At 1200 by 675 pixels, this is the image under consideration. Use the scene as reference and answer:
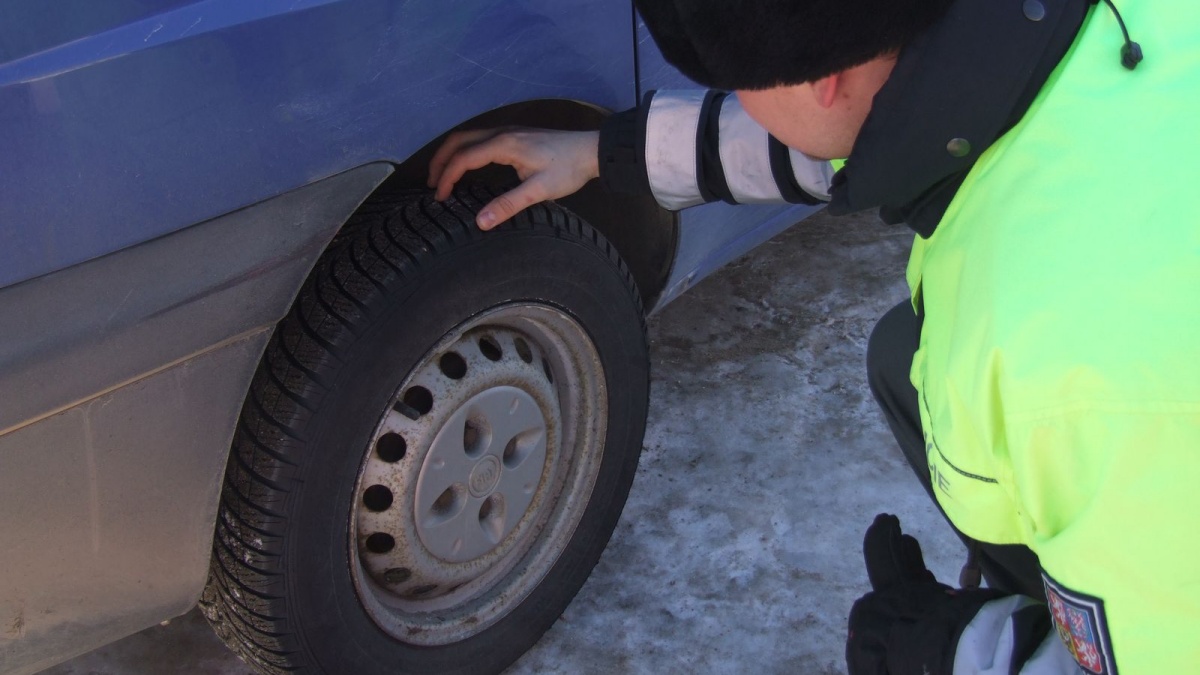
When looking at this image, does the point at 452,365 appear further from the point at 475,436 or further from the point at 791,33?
the point at 791,33

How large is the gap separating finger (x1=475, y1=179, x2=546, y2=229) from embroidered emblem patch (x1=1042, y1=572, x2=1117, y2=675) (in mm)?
942

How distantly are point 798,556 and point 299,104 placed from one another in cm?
152

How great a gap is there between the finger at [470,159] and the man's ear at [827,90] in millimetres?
663

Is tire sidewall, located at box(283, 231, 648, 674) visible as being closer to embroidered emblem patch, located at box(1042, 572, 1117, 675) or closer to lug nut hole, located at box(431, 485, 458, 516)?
lug nut hole, located at box(431, 485, 458, 516)

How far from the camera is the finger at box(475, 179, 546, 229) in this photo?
1732 mm

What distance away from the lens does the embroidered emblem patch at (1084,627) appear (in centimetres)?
109

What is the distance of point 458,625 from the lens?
2.04 meters

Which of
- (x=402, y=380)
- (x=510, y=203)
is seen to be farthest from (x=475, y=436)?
(x=510, y=203)

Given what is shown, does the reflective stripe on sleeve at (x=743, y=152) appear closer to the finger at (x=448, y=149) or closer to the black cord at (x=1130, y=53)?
the finger at (x=448, y=149)

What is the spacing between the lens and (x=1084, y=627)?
112 centimetres

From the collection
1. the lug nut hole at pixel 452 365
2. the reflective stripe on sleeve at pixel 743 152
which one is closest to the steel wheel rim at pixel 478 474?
the lug nut hole at pixel 452 365

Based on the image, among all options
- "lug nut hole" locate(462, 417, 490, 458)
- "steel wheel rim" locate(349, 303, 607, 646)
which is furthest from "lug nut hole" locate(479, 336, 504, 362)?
"lug nut hole" locate(462, 417, 490, 458)

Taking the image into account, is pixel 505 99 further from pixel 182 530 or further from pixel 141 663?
pixel 141 663

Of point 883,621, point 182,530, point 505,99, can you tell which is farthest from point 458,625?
point 505,99
